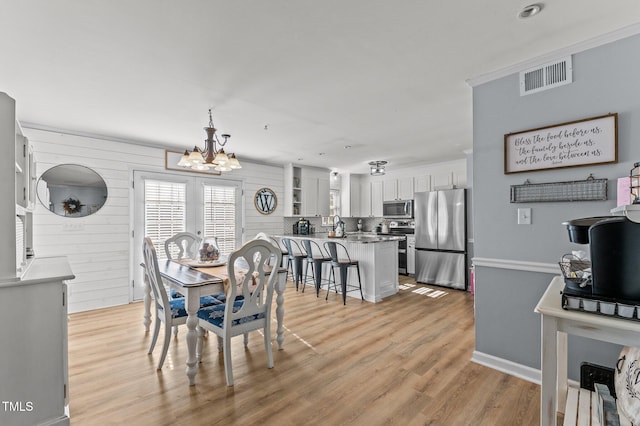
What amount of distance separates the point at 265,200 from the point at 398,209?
3.06 metres

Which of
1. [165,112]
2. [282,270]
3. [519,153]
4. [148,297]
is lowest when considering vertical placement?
[148,297]

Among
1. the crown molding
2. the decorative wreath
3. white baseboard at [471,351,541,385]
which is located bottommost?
white baseboard at [471,351,541,385]

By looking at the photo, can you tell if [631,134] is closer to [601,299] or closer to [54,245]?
[601,299]

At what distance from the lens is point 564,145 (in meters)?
2.14

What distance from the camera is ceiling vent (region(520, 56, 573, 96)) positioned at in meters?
2.13

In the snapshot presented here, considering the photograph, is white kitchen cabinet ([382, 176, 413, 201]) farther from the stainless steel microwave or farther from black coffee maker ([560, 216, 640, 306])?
black coffee maker ([560, 216, 640, 306])

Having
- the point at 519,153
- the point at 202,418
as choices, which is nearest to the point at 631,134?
the point at 519,153

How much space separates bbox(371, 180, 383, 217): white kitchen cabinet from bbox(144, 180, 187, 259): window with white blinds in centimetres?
442

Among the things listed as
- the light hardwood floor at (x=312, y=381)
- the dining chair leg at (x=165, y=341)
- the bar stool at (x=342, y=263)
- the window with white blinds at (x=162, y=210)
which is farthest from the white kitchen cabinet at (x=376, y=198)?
the dining chair leg at (x=165, y=341)

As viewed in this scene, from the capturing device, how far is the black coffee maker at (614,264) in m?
1.14

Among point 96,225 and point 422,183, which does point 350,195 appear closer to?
point 422,183

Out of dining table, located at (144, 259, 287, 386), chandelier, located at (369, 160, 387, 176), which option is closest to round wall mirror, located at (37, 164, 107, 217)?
dining table, located at (144, 259, 287, 386)

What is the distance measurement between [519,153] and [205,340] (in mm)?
3420

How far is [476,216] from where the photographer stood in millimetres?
2619
